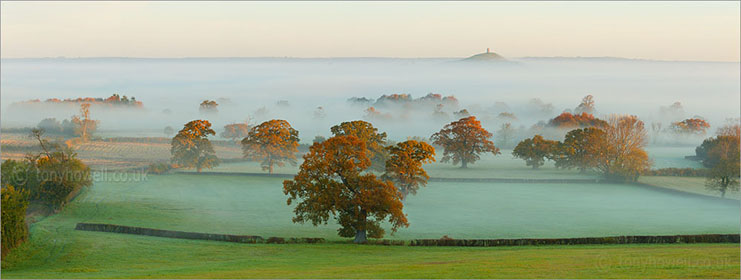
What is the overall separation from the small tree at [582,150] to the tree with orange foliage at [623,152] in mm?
612

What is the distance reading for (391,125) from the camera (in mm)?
162500

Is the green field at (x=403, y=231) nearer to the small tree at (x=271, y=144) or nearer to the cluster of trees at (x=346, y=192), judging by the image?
the cluster of trees at (x=346, y=192)

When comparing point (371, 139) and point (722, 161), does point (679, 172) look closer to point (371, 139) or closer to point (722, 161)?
point (722, 161)

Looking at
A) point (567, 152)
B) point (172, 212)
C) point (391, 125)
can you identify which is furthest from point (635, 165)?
point (391, 125)

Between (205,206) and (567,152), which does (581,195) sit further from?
(205,206)

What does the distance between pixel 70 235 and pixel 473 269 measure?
77.8 feet

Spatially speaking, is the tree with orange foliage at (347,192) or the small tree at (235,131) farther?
the small tree at (235,131)

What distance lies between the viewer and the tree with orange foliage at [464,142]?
260 ft

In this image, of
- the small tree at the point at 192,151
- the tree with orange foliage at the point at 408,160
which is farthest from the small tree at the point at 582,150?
the small tree at the point at 192,151

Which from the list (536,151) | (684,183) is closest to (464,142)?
(536,151)

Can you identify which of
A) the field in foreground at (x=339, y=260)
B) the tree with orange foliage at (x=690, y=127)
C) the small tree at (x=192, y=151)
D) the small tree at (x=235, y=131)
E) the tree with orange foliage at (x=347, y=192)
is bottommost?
the field in foreground at (x=339, y=260)

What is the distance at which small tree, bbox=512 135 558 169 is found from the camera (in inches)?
3056

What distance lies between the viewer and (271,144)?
72125 mm

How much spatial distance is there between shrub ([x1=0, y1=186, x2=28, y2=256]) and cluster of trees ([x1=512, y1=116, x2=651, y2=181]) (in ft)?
170
